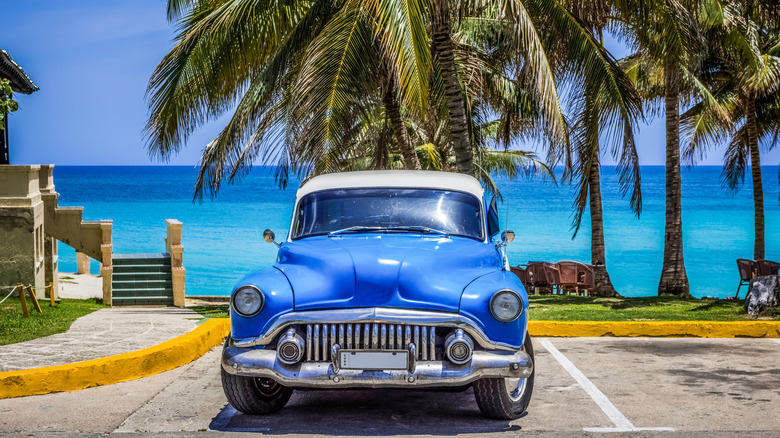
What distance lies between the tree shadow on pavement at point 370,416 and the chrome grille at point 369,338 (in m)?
0.56

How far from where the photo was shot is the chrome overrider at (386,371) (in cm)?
567

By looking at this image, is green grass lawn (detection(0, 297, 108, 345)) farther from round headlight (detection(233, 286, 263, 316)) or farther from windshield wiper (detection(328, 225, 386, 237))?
round headlight (detection(233, 286, 263, 316))

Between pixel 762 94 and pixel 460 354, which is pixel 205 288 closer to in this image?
pixel 762 94

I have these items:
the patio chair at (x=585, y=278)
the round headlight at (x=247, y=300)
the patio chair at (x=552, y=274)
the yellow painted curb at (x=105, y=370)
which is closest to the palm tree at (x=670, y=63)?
the patio chair at (x=585, y=278)

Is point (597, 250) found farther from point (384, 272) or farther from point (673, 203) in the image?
point (384, 272)

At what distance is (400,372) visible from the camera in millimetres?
5684

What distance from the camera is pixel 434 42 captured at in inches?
553

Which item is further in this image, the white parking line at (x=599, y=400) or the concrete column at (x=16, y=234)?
the concrete column at (x=16, y=234)

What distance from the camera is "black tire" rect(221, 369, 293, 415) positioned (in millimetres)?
6180

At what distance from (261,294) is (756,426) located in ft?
11.3

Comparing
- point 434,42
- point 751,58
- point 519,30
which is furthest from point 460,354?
point 751,58

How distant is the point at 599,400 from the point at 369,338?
2093 millimetres

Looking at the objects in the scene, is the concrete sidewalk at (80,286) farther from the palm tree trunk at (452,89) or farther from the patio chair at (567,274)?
the palm tree trunk at (452,89)

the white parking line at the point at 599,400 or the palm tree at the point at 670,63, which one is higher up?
the palm tree at the point at 670,63
